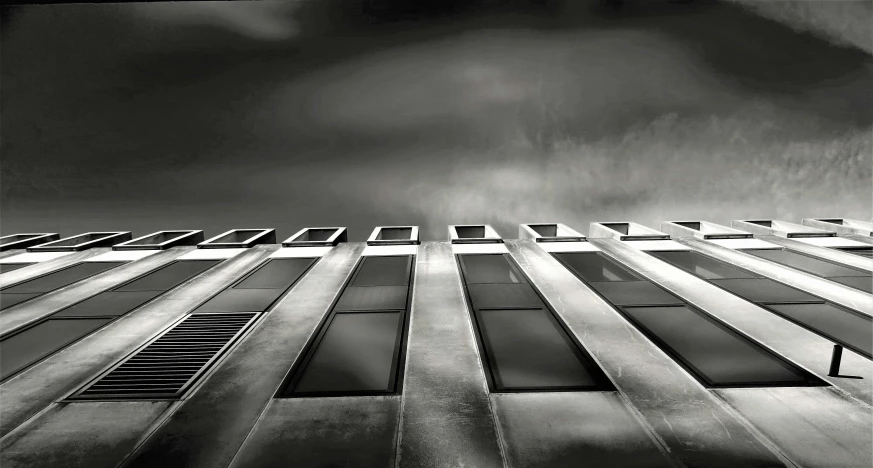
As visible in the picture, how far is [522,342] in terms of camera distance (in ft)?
37.1

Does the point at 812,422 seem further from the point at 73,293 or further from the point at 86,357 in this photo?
the point at 73,293

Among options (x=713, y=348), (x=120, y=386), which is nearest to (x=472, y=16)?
(x=713, y=348)

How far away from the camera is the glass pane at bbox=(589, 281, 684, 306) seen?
46.0 ft

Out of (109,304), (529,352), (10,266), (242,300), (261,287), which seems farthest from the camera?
(10,266)

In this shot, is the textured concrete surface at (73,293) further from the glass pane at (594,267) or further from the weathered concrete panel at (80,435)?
the glass pane at (594,267)

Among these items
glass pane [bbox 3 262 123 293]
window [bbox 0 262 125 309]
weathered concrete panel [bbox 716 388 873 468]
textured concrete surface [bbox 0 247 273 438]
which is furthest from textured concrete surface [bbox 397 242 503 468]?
glass pane [bbox 3 262 123 293]

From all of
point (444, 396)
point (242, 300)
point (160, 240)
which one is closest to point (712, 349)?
point (444, 396)

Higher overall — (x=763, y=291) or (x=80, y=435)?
(x=763, y=291)

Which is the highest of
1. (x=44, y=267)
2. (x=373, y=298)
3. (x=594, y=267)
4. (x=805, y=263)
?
(x=805, y=263)

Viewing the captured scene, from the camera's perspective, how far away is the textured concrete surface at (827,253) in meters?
17.7

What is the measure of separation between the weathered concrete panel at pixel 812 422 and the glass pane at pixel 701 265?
902cm

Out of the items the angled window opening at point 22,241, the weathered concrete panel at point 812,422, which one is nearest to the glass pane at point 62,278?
the angled window opening at point 22,241

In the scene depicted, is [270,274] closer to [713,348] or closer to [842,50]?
[713,348]

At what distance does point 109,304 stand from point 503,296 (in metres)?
12.7
